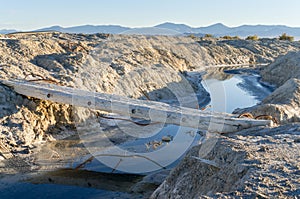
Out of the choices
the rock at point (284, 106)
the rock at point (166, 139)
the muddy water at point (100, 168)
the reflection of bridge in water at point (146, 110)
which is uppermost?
the reflection of bridge in water at point (146, 110)

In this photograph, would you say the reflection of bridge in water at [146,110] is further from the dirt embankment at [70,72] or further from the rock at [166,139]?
the rock at [166,139]

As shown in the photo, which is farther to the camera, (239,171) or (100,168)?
(100,168)

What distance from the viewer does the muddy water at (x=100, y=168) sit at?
8750 mm

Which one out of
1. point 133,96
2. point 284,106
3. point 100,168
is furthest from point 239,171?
point 133,96

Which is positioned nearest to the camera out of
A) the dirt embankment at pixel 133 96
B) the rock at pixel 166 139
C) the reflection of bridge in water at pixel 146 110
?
the dirt embankment at pixel 133 96

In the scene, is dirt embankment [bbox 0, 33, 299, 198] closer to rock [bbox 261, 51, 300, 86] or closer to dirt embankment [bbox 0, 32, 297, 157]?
dirt embankment [bbox 0, 32, 297, 157]

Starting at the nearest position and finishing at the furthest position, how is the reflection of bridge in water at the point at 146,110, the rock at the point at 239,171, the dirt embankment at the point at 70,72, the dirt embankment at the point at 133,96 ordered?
the rock at the point at 239,171 → the dirt embankment at the point at 133,96 → the reflection of bridge in water at the point at 146,110 → the dirt embankment at the point at 70,72

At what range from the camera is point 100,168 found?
10359 millimetres

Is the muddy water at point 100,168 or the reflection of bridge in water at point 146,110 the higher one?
the reflection of bridge in water at point 146,110

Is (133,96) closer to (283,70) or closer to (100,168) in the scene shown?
(100,168)

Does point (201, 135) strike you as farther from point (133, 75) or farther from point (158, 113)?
point (133, 75)

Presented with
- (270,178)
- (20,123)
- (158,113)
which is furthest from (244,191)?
(20,123)

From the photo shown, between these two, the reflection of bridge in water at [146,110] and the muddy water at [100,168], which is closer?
the muddy water at [100,168]

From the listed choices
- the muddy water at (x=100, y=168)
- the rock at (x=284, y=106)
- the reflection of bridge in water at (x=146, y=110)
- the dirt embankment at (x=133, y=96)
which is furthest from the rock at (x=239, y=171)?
the rock at (x=284, y=106)
